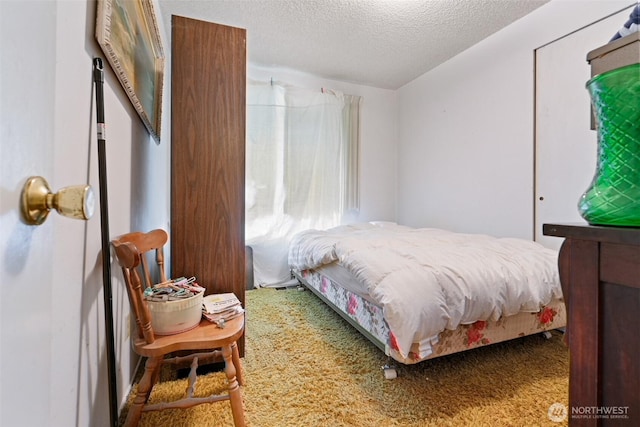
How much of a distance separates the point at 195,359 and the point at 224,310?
335 millimetres

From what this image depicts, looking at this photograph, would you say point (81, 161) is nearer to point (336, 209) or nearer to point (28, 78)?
point (28, 78)

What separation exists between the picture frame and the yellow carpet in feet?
4.70

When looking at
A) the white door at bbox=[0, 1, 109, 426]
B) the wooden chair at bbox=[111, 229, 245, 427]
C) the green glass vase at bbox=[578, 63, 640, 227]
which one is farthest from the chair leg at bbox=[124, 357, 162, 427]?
the green glass vase at bbox=[578, 63, 640, 227]

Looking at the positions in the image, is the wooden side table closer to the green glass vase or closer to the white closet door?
the green glass vase

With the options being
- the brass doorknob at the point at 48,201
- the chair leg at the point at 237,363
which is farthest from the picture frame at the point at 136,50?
the chair leg at the point at 237,363

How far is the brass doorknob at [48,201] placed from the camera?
1.21 feet

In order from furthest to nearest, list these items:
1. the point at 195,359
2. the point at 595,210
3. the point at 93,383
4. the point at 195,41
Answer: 1. the point at 195,41
2. the point at 195,359
3. the point at 93,383
4. the point at 595,210

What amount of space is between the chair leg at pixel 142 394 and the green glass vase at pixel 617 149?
4.74ft

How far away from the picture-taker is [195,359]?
1.41 m

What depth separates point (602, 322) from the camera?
49 cm

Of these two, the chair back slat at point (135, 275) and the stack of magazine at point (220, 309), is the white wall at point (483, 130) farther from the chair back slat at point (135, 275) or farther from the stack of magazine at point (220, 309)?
the chair back slat at point (135, 275)

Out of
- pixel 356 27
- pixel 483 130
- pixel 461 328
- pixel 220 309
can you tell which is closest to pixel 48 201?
pixel 220 309

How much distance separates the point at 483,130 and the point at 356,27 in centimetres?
157

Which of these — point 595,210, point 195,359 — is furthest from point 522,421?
point 195,359
